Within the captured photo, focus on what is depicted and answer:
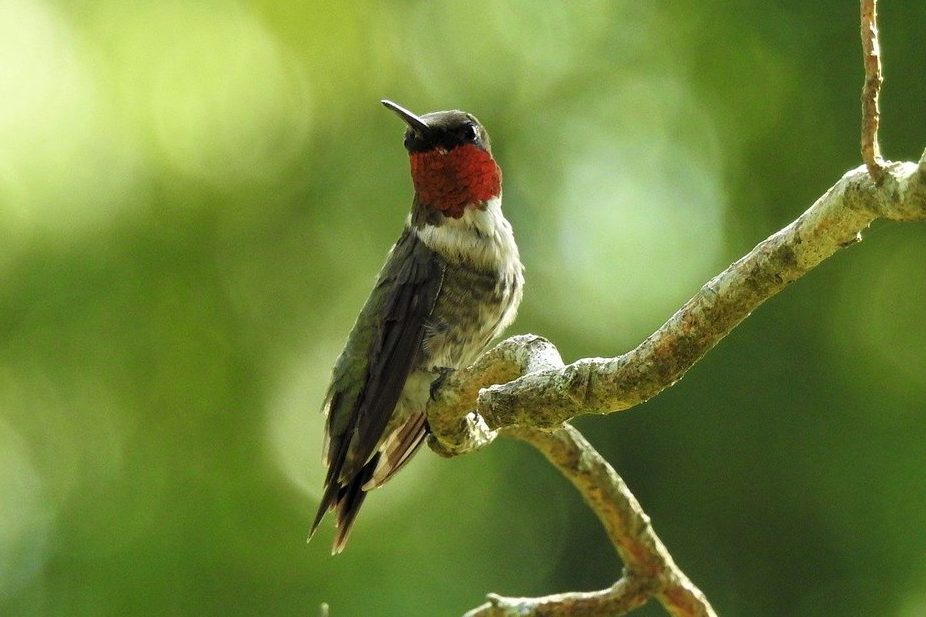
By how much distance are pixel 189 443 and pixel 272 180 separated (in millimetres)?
3315

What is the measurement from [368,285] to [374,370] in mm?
7848

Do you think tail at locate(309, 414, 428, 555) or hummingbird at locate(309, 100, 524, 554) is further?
hummingbird at locate(309, 100, 524, 554)

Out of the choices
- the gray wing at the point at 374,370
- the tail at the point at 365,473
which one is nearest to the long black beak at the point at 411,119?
the gray wing at the point at 374,370

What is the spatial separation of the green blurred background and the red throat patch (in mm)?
4163

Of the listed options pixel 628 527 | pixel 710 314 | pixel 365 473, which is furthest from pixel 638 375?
pixel 365 473

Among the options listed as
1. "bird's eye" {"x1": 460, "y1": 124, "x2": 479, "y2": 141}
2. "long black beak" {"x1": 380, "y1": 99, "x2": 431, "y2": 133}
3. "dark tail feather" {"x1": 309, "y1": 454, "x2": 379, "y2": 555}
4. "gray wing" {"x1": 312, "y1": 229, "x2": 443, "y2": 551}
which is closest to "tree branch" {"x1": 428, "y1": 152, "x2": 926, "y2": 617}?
"gray wing" {"x1": 312, "y1": 229, "x2": 443, "y2": 551}

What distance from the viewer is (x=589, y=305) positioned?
10992mm

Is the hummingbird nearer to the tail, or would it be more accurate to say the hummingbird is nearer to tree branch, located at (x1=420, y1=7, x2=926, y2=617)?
the tail

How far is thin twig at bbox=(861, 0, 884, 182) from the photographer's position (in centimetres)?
235

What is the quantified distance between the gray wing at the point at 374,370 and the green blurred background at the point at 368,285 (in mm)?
4020

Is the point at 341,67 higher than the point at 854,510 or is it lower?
higher

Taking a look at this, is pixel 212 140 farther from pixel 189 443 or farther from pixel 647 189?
pixel 647 189

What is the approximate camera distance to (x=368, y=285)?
1281cm

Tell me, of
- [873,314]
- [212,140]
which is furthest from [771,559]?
[212,140]
